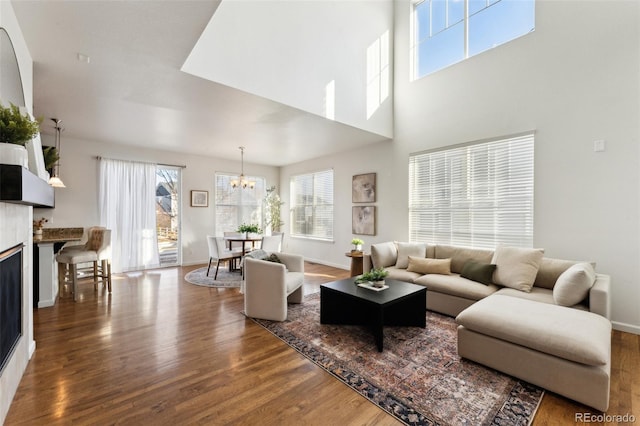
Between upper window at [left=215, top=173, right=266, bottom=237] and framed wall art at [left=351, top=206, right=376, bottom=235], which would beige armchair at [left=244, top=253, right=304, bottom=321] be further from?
upper window at [left=215, top=173, right=266, bottom=237]

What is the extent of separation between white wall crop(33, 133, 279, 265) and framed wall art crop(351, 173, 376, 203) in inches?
119

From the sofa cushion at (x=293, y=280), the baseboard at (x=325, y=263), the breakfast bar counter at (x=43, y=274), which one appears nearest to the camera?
the sofa cushion at (x=293, y=280)

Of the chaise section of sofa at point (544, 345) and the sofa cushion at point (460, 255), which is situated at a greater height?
the sofa cushion at point (460, 255)

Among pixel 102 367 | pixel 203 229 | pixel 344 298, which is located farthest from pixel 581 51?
pixel 203 229

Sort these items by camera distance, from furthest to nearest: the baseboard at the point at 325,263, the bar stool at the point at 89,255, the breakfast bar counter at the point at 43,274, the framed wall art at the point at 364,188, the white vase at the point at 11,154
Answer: the baseboard at the point at 325,263 < the framed wall art at the point at 364,188 < the bar stool at the point at 89,255 < the breakfast bar counter at the point at 43,274 < the white vase at the point at 11,154

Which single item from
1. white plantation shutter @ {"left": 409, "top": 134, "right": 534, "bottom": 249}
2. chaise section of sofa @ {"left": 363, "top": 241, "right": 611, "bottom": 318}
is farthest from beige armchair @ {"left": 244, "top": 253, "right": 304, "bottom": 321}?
white plantation shutter @ {"left": 409, "top": 134, "right": 534, "bottom": 249}

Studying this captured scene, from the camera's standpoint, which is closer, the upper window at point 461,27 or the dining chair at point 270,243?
the upper window at point 461,27

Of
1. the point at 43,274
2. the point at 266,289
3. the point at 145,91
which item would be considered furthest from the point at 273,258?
the point at 43,274

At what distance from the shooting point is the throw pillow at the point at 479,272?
3.42m

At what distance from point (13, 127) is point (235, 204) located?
571 centimetres

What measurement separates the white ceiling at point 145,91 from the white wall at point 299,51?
6.9 inches

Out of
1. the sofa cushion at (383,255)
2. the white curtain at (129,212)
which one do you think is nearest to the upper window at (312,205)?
the sofa cushion at (383,255)

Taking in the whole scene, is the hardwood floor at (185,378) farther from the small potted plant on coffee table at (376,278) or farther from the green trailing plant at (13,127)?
the green trailing plant at (13,127)

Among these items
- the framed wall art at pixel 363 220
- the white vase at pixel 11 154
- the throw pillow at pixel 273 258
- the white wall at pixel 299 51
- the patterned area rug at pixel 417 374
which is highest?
the white wall at pixel 299 51
